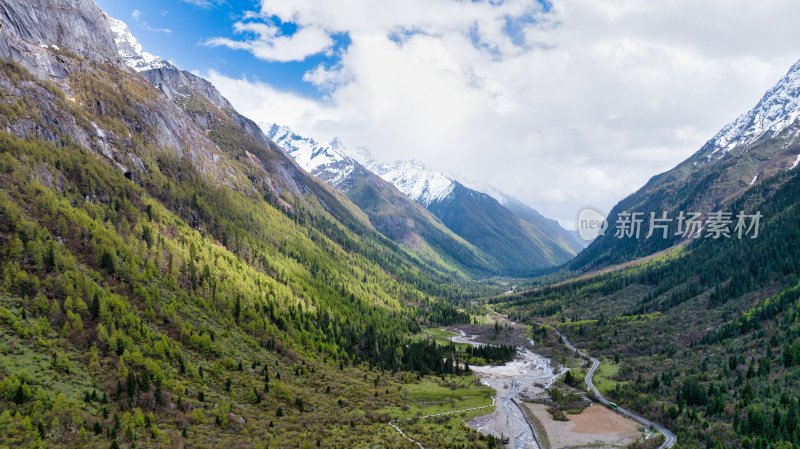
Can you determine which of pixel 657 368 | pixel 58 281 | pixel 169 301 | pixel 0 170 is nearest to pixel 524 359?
pixel 657 368

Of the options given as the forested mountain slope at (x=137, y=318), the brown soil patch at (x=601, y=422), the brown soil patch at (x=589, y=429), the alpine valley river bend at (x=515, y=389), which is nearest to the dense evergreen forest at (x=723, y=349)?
the brown soil patch at (x=601, y=422)

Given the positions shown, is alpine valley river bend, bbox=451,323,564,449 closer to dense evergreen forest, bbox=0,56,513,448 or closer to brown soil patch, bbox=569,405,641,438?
dense evergreen forest, bbox=0,56,513,448

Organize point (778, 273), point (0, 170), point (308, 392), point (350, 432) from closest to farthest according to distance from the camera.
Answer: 1. point (350, 432)
2. point (308, 392)
3. point (0, 170)
4. point (778, 273)

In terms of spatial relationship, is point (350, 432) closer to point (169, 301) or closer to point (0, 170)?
point (169, 301)

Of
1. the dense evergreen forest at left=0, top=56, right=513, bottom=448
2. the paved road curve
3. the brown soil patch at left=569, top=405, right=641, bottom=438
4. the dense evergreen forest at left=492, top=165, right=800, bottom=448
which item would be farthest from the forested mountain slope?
the dense evergreen forest at left=492, top=165, right=800, bottom=448

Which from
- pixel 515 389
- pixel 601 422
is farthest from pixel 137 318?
pixel 601 422

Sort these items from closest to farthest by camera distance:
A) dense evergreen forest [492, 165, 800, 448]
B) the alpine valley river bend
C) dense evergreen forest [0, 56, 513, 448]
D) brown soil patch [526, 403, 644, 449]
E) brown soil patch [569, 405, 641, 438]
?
dense evergreen forest [0, 56, 513, 448]
dense evergreen forest [492, 165, 800, 448]
brown soil patch [526, 403, 644, 449]
the alpine valley river bend
brown soil patch [569, 405, 641, 438]

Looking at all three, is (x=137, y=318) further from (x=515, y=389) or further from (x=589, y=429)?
(x=589, y=429)

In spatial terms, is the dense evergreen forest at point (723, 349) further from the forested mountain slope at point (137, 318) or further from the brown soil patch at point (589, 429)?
the forested mountain slope at point (137, 318)

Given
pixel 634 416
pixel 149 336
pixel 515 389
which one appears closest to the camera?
pixel 634 416

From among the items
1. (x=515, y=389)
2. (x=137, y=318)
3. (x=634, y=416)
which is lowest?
(x=634, y=416)

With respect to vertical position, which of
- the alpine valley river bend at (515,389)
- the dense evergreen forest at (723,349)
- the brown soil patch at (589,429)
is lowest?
the brown soil patch at (589,429)
